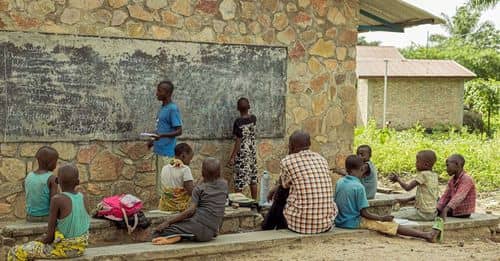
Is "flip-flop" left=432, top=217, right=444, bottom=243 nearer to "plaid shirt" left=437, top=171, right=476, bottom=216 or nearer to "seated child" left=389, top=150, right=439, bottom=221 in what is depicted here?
"seated child" left=389, top=150, right=439, bottom=221

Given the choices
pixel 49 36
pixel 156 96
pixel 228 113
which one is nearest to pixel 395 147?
pixel 228 113

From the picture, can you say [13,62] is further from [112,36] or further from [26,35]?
[112,36]

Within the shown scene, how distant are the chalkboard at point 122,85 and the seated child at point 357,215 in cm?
209

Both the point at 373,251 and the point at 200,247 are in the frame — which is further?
the point at 373,251

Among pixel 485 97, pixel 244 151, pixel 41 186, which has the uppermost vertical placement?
pixel 485 97

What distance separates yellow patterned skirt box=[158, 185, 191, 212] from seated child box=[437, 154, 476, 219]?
9.68 feet

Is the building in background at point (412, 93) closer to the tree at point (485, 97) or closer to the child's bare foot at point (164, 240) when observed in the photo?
the tree at point (485, 97)

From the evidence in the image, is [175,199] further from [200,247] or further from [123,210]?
[200,247]

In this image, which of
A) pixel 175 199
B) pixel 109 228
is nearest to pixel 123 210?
pixel 109 228

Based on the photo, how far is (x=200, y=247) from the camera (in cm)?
629

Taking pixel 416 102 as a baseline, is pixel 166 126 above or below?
below

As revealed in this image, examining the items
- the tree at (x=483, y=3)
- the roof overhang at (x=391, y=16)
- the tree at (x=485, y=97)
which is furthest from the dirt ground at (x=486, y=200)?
the tree at (x=485, y=97)

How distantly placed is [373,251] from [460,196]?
1970mm

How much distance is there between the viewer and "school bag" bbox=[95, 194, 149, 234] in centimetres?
705
